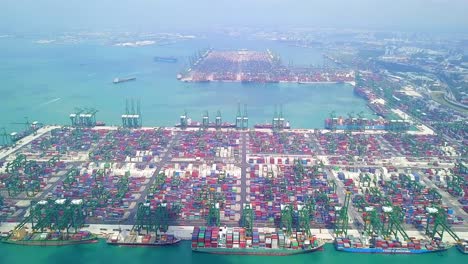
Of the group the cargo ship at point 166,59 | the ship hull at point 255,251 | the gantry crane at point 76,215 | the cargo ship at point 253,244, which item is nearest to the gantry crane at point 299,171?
the cargo ship at point 253,244

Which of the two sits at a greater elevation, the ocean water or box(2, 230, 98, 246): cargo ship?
the ocean water

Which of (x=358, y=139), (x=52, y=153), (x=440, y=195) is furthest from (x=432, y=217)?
(x=52, y=153)

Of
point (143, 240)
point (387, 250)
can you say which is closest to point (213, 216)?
point (143, 240)

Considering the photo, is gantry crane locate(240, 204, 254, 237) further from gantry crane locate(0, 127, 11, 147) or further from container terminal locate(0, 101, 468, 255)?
gantry crane locate(0, 127, 11, 147)

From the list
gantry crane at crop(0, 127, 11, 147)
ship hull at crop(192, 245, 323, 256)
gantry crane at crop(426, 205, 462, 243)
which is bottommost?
ship hull at crop(192, 245, 323, 256)

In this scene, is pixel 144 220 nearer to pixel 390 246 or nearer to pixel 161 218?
pixel 161 218

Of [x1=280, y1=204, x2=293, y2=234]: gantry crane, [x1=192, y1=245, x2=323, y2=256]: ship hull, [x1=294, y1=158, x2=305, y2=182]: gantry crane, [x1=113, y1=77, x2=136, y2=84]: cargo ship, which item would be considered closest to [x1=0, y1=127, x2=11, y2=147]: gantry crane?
[x1=192, y1=245, x2=323, y2=256]: ship hull

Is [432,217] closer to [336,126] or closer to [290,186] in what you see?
[290,186]
